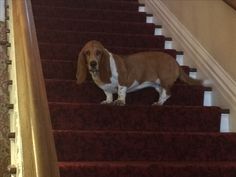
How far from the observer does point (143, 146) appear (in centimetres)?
253

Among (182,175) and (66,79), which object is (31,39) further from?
(66,79)

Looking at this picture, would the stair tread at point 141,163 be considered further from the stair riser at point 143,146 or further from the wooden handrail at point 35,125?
the wooden handrail at point 35,125

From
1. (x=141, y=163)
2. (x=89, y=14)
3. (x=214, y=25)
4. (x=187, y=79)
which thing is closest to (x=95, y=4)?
(x=89, y=14)

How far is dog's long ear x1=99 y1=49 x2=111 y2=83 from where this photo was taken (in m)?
2.88

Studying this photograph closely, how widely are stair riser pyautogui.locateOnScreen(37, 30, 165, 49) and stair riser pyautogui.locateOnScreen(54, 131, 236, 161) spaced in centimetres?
137

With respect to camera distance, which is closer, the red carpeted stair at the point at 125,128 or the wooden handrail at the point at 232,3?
the red carpeted stair at the point at 125,128

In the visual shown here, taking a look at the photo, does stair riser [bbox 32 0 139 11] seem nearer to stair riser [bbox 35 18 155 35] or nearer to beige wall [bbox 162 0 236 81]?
stair riser [bbox 35 18 155 35]

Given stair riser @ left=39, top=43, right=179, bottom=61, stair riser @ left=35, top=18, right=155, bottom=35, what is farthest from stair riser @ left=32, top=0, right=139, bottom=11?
stair riser @ left=39, top=43, right=179, bottom=61

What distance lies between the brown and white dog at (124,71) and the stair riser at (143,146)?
442 mm

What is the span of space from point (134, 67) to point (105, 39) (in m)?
0.88

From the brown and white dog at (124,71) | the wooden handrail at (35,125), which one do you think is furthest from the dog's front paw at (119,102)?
the wooden handrail at (35,125)

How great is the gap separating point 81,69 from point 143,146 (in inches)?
26.6

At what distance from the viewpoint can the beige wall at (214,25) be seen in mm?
3166

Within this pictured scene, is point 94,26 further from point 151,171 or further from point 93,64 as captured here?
point 151,171
